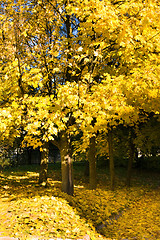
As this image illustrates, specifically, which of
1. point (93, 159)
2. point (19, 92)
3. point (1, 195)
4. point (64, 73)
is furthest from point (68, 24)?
point (1, 195)

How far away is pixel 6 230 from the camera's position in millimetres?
4887

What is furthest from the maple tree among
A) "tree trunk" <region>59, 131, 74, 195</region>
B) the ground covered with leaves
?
the ground covered with leaves

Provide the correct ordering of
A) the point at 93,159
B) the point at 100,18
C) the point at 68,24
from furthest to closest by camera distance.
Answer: the point at 93,159 → the point at 68,24 → the point at 100,18

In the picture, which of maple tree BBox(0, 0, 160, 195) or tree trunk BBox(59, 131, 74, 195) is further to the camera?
tree trunk BBox(59, 131, 74, 195)

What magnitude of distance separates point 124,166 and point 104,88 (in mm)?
16593

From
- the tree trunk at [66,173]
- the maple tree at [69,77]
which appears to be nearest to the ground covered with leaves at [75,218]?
the tree trunk at [66,173]

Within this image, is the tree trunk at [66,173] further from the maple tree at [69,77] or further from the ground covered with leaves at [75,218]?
the ground covered with leaves at [75,218]

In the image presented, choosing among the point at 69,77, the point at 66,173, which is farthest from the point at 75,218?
the point at 69,77

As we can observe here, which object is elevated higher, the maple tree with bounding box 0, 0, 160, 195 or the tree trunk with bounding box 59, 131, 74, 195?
the maple tree with bounding box 0, 0, 160, 195

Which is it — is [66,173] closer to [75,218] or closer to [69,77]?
[75,218]

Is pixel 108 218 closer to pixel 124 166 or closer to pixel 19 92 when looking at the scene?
pixel 19 92

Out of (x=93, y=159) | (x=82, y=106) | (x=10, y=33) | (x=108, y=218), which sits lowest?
(x=108, y=218)

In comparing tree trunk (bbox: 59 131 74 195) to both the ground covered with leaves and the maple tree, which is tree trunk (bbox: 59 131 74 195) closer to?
the maple tree

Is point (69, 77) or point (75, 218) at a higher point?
point (69, 77)
